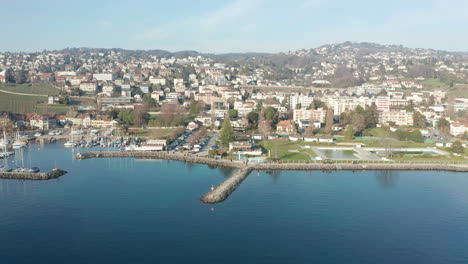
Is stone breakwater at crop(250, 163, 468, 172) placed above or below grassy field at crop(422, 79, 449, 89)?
below

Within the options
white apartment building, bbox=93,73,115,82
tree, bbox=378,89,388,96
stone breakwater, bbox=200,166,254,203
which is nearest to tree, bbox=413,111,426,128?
tree, bbox=378,89,388,96

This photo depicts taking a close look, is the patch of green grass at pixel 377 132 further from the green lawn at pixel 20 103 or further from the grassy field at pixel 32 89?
the grassy field at pixel 32 89

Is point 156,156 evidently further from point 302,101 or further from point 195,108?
point 302,101

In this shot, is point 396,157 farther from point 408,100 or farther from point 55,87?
point 55,87

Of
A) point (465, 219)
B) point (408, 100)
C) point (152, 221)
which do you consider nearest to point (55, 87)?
point (408, 100)

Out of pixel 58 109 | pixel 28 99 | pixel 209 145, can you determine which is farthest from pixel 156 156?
pixel 28 99

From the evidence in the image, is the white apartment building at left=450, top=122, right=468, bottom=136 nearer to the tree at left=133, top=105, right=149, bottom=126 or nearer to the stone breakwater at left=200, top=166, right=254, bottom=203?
the stone breakwater at left=200, top=166, right=254, bottom=203

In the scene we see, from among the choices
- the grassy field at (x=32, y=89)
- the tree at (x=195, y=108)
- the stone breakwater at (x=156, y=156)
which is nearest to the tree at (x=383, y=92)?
the tree at (x=195, y=108)
